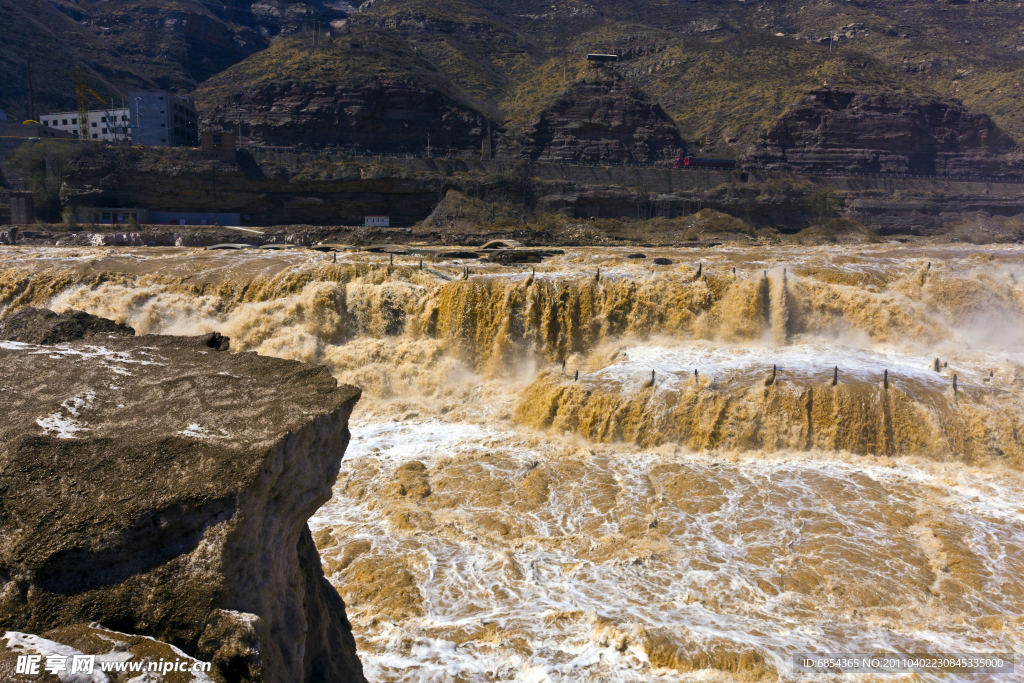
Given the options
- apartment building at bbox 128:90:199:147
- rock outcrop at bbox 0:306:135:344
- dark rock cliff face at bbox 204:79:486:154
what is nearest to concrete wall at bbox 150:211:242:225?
dark rock cliff face at bbox 204:79:486:154

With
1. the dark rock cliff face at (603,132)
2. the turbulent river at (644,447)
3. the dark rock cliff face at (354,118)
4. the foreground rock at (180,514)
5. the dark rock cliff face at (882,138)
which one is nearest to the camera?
the foreground rock at (180,514)

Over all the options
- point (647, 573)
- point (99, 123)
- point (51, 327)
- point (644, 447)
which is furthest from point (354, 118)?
point (647, 573)

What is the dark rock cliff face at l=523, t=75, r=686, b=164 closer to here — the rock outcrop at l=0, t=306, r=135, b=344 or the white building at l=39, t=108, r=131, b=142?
the white building at l=39, t=108, r=131, b=142

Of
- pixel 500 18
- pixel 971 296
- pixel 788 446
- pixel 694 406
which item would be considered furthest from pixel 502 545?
pixel 500 18

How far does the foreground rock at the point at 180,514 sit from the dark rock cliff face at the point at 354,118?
184ft

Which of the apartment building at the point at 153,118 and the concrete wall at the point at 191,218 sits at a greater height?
the apartment building at the point at 153,118

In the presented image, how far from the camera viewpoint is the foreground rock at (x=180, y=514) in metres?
3.72

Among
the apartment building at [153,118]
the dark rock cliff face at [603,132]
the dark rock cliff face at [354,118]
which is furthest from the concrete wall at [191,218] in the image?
the dark rock cliff face at [603,132]

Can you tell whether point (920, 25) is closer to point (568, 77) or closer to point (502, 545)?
point (568, 77)

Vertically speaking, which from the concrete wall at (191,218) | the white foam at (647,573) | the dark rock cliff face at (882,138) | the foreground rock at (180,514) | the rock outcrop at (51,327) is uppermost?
the dark rock cliff face at (882,138)

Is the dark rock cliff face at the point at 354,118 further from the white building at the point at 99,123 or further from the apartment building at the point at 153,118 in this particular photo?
the white building at the point at 99,123

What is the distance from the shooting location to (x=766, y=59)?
73.9m

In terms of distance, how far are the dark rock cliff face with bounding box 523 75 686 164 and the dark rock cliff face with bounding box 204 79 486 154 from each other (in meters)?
6.49

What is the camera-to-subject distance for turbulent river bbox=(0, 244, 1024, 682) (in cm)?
995
